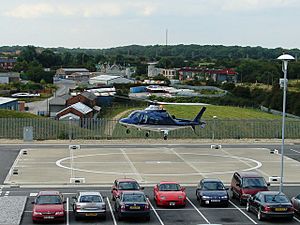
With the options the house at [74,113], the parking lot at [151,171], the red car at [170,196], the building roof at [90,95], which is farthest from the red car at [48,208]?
the building roof at [90,95]

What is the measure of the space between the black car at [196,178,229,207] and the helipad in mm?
7765

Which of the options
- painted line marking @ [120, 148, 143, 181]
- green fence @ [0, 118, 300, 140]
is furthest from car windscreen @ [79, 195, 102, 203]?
green fence @ [0, 118, 300, 140]

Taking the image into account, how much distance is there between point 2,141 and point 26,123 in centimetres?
354

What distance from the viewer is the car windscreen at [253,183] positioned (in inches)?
1367

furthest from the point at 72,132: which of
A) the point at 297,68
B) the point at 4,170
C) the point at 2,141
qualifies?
the point at 297,68

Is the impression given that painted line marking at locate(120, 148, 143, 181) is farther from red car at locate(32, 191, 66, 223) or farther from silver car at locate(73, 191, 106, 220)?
red car at locate(32, 191, 66, 223)

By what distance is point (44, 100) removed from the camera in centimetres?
13675

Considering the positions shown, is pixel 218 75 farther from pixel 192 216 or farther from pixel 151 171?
pixel 192 216

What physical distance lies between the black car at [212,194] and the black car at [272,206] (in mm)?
2507

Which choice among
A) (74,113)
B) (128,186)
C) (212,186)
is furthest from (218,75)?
(128,186)

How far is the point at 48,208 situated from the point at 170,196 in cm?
663

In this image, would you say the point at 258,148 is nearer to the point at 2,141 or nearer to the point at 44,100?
the point at 2,141

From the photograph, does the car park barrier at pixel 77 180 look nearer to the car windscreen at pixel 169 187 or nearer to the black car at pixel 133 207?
the car windscreen at pixel 169 187

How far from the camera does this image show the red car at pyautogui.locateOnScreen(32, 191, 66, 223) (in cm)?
2922
